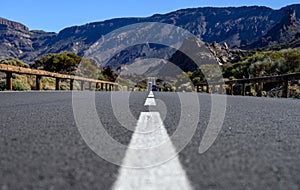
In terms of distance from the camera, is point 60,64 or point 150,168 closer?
point 150,168

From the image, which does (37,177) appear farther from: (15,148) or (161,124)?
(161,124)

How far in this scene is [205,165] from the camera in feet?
6.30

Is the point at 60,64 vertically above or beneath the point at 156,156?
above

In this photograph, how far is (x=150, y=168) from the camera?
73.2 inches

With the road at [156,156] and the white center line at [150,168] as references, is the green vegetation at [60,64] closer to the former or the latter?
the road at [156,156]

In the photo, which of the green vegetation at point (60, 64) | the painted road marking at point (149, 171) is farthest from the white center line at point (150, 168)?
the green vegetation at point (60, 64)

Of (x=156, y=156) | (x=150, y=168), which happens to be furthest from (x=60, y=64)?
(x=150, y=168)

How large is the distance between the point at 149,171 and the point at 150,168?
0.06m

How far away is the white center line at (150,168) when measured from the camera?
5.15 ft

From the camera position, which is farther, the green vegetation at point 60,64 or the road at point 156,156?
the green vegetation at point 60,64

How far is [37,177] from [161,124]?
6.60ft

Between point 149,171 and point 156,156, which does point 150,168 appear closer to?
point 149,171

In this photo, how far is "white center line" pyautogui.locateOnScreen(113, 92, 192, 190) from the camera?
1.57m

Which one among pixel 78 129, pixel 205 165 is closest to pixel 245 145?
pixel 205 165
